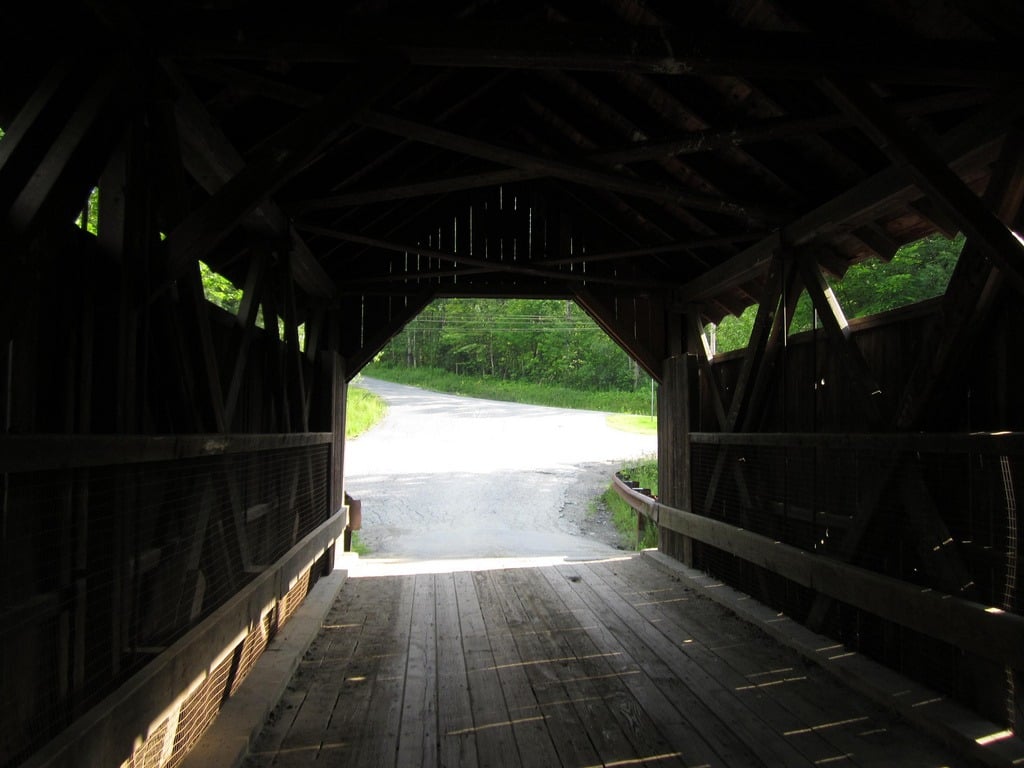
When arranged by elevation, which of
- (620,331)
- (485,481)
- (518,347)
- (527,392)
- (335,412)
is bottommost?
(485,481)

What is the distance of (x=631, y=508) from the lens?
1376cm

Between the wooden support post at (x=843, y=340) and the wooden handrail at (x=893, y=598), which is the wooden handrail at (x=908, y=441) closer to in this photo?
the wooden support post at (x=843, y=340)

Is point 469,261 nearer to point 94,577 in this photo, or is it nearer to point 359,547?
point 94,577

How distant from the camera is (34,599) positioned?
2.13 meters

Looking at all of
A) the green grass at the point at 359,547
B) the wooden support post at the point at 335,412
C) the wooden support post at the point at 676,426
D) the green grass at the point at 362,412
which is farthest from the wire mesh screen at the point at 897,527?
the green grass at the point at 362,412

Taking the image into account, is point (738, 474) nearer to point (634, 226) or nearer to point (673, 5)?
point (634, 226)

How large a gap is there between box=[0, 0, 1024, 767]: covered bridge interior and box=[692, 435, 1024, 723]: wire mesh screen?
0.02 metres

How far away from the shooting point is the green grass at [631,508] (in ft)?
37.1

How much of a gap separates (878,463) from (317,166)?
4.17 meters

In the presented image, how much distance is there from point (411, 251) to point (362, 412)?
22.0m

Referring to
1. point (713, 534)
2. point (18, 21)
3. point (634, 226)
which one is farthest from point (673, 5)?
point (713, 534)

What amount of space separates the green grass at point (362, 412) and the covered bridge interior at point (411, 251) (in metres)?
19.0

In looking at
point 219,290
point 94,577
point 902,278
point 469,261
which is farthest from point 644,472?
point 94,577

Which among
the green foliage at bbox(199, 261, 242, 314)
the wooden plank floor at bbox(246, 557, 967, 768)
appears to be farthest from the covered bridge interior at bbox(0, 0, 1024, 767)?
the green foliage at bbox(199, 261, 242, 314)
